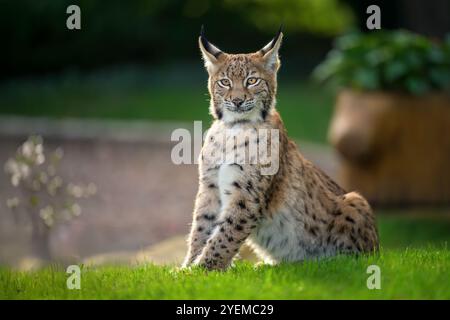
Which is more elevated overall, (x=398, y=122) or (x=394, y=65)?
(x=394, y=65)

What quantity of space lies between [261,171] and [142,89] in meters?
16.4

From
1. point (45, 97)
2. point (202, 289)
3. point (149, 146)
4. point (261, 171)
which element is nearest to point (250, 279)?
point (202, 289)

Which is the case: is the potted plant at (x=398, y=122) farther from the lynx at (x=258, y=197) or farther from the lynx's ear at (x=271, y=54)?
the lynx's ear at (x=271, y=54)

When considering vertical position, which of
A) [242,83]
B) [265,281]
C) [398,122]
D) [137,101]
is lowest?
[265,281]

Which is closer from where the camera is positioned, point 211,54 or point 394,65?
point 211,54

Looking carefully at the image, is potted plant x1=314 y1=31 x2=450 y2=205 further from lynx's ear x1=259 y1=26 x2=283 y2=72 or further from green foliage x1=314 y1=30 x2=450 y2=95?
lynx's ear x1=259 y1=26 x2=283 y2=72

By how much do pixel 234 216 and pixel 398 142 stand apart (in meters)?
6.21

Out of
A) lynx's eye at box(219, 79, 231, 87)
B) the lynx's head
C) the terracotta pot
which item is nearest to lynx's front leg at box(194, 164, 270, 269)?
the lynx's head

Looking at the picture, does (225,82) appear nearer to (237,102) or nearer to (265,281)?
(237,102)

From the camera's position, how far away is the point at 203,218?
21.7 feet

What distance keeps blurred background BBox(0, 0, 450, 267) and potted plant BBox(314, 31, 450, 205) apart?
21 millimetres

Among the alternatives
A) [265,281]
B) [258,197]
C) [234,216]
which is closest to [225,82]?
[258,197]

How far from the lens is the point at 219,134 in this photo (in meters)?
6.50
